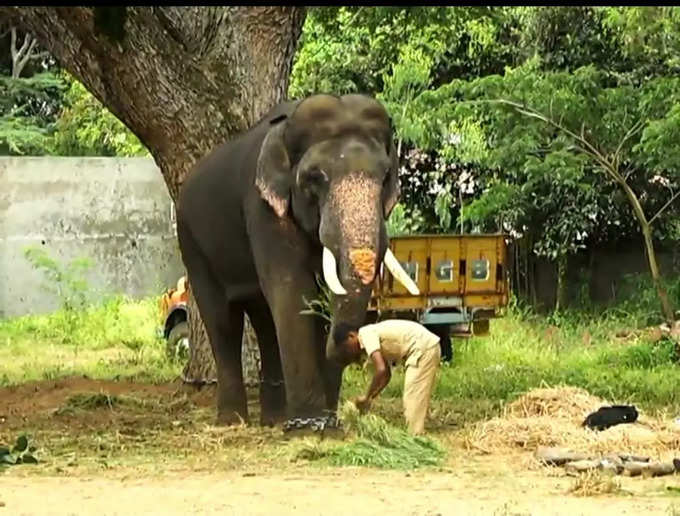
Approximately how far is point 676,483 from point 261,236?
3412 mm

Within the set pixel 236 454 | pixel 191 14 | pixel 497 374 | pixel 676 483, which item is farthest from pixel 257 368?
pixel 676 483

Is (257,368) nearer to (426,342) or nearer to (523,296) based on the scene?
(426,342)

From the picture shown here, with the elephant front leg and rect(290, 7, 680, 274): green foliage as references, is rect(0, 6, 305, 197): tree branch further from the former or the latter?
the elephant front leg

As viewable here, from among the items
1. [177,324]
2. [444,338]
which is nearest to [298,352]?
[444,338]

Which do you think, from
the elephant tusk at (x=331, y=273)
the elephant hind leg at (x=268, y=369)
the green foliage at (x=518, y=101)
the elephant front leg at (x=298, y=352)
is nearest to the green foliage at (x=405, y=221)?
the green foliage at (x=518, y=101)

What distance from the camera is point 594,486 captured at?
7840 mm

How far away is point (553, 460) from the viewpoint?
8.83m

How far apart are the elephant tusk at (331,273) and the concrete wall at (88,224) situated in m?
13.1

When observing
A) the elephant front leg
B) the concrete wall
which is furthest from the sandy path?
the concrete wall

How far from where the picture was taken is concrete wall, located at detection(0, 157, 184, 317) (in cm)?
2222

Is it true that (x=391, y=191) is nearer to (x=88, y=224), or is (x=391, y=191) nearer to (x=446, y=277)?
(x=446, y=277)

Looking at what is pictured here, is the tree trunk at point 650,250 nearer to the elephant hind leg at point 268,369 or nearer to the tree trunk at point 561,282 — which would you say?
the tree trunk at point 561,282

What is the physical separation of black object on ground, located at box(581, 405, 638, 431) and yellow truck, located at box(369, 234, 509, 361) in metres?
4.67

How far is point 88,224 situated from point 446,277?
9.24m
